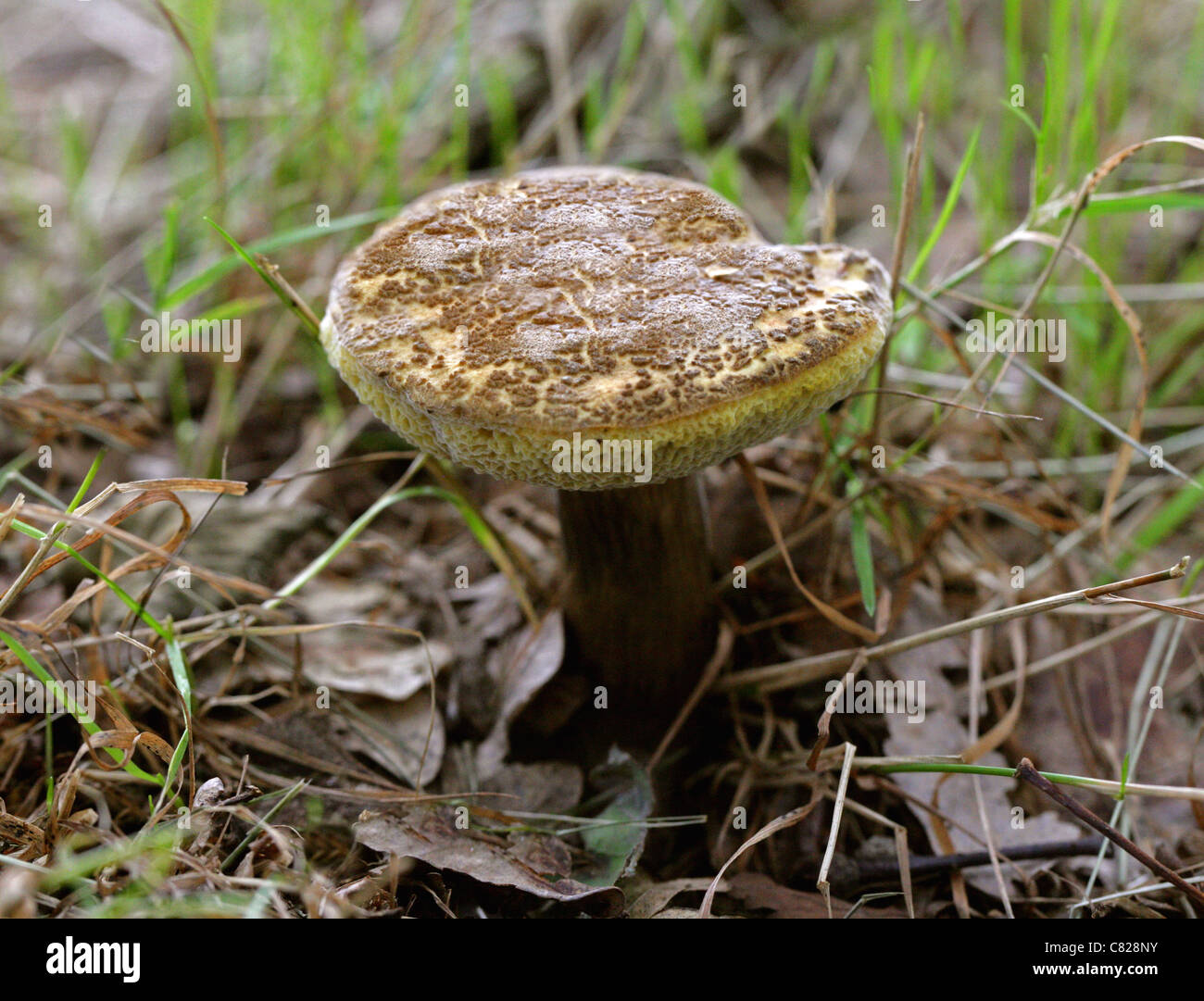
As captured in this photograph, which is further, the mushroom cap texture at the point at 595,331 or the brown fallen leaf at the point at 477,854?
the brown fallen leaf at the point at 477,854

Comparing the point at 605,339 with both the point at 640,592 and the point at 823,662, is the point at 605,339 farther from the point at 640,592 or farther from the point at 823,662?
the point at 823,662

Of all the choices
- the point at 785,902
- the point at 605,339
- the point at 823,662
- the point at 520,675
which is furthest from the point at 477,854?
the point at 605,339

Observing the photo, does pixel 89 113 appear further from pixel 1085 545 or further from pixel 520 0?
pixel 1085 545

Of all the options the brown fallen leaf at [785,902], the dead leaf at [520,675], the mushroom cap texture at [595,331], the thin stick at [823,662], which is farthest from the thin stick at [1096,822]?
the dead leaf at [520,675]

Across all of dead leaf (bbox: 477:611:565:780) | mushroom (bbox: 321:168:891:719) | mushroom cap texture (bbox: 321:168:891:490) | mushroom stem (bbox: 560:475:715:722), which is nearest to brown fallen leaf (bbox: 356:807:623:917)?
dead leaf (bbox: 477:611:565:780)

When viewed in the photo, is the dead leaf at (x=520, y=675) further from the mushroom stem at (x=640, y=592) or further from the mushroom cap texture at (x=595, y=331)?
the mushroom cap texture at (x=595, y=331)

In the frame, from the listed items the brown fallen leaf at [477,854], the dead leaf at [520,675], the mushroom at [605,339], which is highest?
the mushroom at [605,339]
